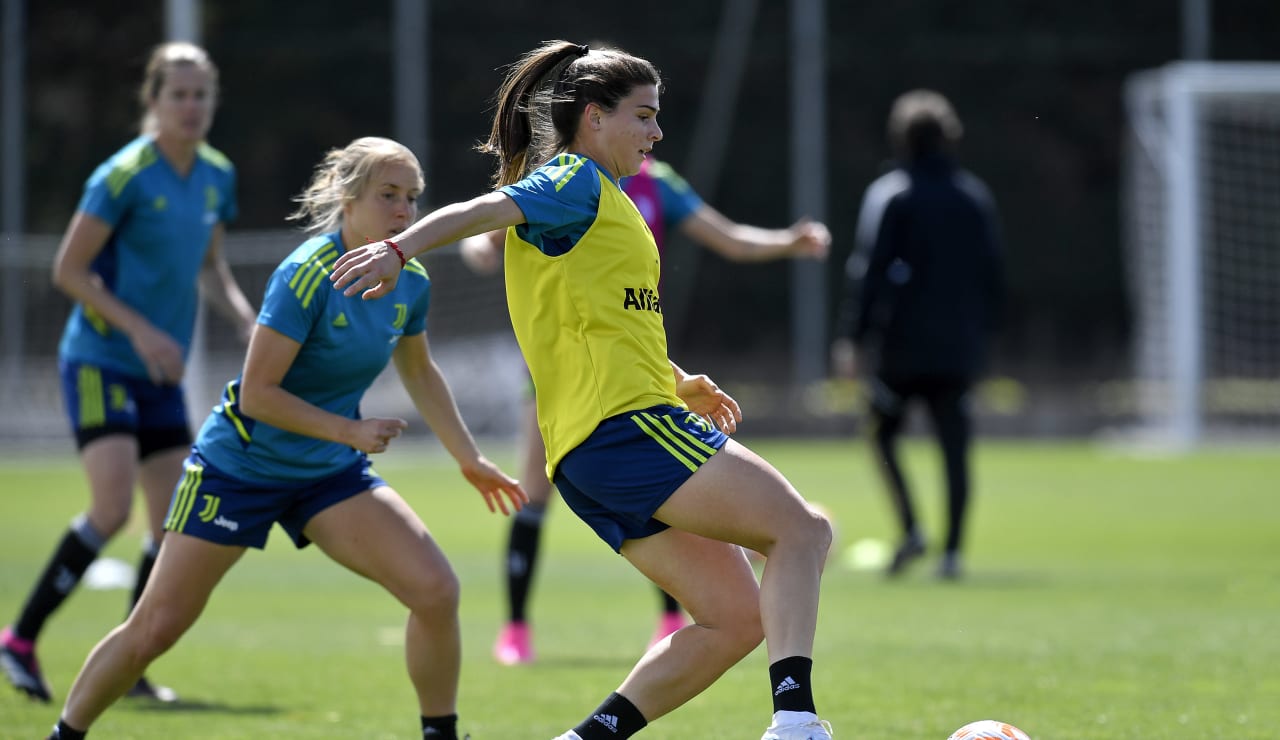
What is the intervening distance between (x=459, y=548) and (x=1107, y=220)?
60.7 ft

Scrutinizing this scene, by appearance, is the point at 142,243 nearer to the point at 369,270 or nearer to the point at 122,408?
the point at 122,408

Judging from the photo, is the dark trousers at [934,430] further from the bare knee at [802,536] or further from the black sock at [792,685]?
the black sock at [792,685]

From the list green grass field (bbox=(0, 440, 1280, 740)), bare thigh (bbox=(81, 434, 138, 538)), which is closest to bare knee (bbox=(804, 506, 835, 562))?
green grass field (bbox=(0, 440, 1280, 740))

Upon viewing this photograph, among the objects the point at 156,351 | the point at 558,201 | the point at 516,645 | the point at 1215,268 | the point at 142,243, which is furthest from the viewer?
the point at 1215,268

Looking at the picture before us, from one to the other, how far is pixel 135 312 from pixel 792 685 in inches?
132

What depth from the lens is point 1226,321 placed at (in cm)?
2208

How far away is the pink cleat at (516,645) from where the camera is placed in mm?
7438

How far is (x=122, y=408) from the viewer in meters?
6.63

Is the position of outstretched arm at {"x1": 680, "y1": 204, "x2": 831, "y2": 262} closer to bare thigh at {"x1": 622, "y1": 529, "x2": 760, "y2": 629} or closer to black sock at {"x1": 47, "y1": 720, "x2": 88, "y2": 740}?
bare thigh at {"x1": 622, "y1": 529, "x2": 760, "y2": 629}

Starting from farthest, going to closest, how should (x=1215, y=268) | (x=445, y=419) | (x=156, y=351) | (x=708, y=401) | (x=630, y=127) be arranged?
(x=1215, y=268), (x=156, y=351), (x=445, y=419), (x=708, y=401), (x=630, y=127)

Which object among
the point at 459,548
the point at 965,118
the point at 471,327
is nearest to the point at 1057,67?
the point at 965,118

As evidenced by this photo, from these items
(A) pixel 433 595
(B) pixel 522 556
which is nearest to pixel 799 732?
(A) pixel 433 595

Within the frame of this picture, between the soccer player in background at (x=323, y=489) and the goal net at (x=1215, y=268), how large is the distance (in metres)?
16.3

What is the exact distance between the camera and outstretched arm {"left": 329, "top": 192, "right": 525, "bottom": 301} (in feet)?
13.0
